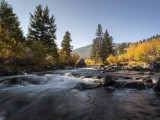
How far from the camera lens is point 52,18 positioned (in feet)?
175

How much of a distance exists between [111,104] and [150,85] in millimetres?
8064

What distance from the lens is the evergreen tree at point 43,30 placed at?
162ft

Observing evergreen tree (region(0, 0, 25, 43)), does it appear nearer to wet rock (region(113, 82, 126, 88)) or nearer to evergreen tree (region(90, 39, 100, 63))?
wet rock (region(113, 82, 126, 88))

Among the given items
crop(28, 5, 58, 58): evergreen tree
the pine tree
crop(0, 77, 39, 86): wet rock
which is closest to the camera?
crop(0, 77, 39, 86): wet rock

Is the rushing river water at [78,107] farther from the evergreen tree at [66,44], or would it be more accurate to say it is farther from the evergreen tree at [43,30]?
the evergreen tree at [66,44]

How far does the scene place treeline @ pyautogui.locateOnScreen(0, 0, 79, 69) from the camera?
3291 centimetres

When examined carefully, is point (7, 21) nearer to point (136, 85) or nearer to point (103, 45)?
point (136, 85)

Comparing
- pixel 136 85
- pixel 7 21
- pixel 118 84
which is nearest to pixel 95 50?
pixel 7 21

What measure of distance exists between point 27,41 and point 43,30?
8428 millimetres

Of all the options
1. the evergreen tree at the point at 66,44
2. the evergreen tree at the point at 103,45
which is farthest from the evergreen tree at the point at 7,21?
the evergreen tree at the point at 103,45

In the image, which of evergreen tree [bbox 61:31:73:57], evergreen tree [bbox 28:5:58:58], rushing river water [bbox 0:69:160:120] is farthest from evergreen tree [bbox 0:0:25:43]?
evergreen tree [bbox 61:31:73:57]

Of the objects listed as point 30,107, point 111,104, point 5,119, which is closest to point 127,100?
point 111,104

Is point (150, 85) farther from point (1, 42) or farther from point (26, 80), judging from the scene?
point (1, 42)

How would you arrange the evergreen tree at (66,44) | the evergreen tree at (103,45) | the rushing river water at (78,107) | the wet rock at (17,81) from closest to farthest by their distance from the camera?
the rushing river water at (78,107) < the wet rock at (17,81) < the evergreen tree at (66,44) < the evergreen tree at (103,45)
